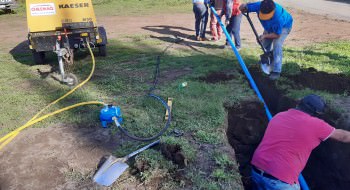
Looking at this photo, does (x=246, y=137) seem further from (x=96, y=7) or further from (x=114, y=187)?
(x=96, y=7)

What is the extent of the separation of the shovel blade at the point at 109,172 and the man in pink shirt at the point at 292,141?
178 centimetres

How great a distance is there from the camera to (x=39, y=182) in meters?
4.16

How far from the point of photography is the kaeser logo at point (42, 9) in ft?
26.3

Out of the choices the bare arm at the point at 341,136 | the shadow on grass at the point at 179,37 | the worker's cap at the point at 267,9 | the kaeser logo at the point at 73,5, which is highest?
the kaeser logo at the point at 73,5

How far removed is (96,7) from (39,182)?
15660mm

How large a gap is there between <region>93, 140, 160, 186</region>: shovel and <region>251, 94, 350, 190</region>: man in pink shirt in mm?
1759

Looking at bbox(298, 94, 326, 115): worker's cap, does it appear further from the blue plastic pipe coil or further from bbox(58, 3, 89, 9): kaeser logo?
bbox(58, 3, 89, 9): kaeser logo

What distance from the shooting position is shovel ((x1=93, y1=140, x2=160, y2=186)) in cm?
406

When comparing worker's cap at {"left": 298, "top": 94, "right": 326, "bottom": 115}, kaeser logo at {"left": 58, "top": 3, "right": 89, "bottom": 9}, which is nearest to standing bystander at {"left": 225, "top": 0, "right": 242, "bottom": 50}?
kaeser logo at {"left": 58, "top": 3, "right": 89, "bottom": 9}

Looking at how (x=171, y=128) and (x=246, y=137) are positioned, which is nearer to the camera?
(x=171, y=128)

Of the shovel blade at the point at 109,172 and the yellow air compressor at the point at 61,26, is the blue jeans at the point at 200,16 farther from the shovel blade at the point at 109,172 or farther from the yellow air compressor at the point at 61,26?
the shovel blade at the point at 109,172

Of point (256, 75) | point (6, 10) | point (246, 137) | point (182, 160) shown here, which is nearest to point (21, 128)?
point (182, 160)

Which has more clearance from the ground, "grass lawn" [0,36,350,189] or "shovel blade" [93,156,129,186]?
"grass lawn" [0,36,350,189]

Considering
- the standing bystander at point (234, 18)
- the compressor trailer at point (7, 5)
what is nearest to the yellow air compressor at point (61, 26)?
the standing bystander at point (234, 18)
